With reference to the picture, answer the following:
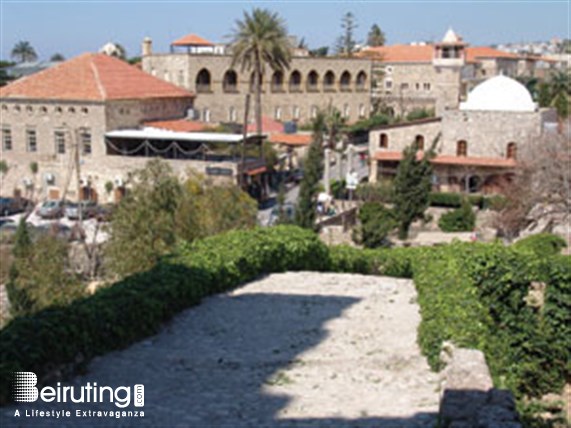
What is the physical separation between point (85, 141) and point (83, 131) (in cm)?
57

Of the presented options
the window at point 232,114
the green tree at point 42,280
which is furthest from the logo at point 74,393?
the window at point 232,114

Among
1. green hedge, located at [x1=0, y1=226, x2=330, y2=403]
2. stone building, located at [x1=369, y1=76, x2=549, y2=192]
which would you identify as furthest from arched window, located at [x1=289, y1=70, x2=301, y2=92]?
green hedge, located at [x1=0, y1=226, x2=330, y2=403]

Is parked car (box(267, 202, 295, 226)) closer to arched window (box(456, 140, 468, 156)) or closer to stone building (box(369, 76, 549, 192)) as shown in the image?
stone building (box(369, 76, 549, 192))

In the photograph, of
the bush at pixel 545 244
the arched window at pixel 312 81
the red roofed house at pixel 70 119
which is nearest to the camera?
the bush at pixel 545 244

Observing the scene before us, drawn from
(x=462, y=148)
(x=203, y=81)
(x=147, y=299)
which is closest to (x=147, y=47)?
(x=203, y=81)

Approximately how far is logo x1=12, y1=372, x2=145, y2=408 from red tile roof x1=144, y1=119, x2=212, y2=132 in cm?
3847

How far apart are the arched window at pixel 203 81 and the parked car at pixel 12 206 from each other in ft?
60.0

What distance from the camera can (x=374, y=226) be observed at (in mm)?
31344

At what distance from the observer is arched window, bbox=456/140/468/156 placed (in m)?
46.4

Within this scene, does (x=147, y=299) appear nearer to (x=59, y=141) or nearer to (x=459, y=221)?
(x=459, y=221)

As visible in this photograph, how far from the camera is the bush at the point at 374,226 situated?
103ft

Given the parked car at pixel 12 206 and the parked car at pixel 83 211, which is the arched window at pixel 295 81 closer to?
the parked car at pixel 12 206

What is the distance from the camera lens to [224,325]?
13852 millimetres

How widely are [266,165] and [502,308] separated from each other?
3015 centimetres
